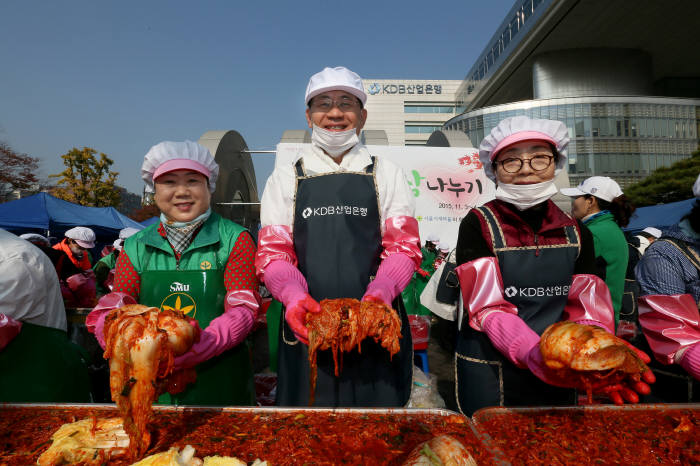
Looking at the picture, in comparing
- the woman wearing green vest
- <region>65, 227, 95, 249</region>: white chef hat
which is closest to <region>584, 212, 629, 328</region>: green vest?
the woman wearing green vest

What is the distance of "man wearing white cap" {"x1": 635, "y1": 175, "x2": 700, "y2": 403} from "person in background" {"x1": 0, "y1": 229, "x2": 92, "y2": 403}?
3354 mm

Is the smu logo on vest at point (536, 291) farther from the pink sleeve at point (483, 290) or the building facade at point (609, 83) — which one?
the building facade at point (609, 83)

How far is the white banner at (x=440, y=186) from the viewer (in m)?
8.84

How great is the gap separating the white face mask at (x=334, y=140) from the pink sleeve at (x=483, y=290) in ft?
3.01

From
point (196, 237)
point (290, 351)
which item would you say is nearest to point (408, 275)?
point (290, 351)

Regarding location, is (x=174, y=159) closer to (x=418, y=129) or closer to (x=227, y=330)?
(x=227, y=330)

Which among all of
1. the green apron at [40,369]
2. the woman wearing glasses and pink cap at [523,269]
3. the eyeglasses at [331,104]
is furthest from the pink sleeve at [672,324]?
the green apron at [40,369]

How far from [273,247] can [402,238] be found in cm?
67

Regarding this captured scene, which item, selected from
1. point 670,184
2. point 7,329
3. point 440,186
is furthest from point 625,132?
point 7,329

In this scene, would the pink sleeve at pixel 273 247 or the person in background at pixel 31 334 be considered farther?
the person in background at pixel 31 334

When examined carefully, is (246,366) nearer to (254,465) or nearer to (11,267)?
(254,465)

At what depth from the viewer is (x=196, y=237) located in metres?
2.22

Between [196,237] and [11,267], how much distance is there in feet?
3.27

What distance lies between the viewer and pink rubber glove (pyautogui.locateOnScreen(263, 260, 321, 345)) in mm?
1618
